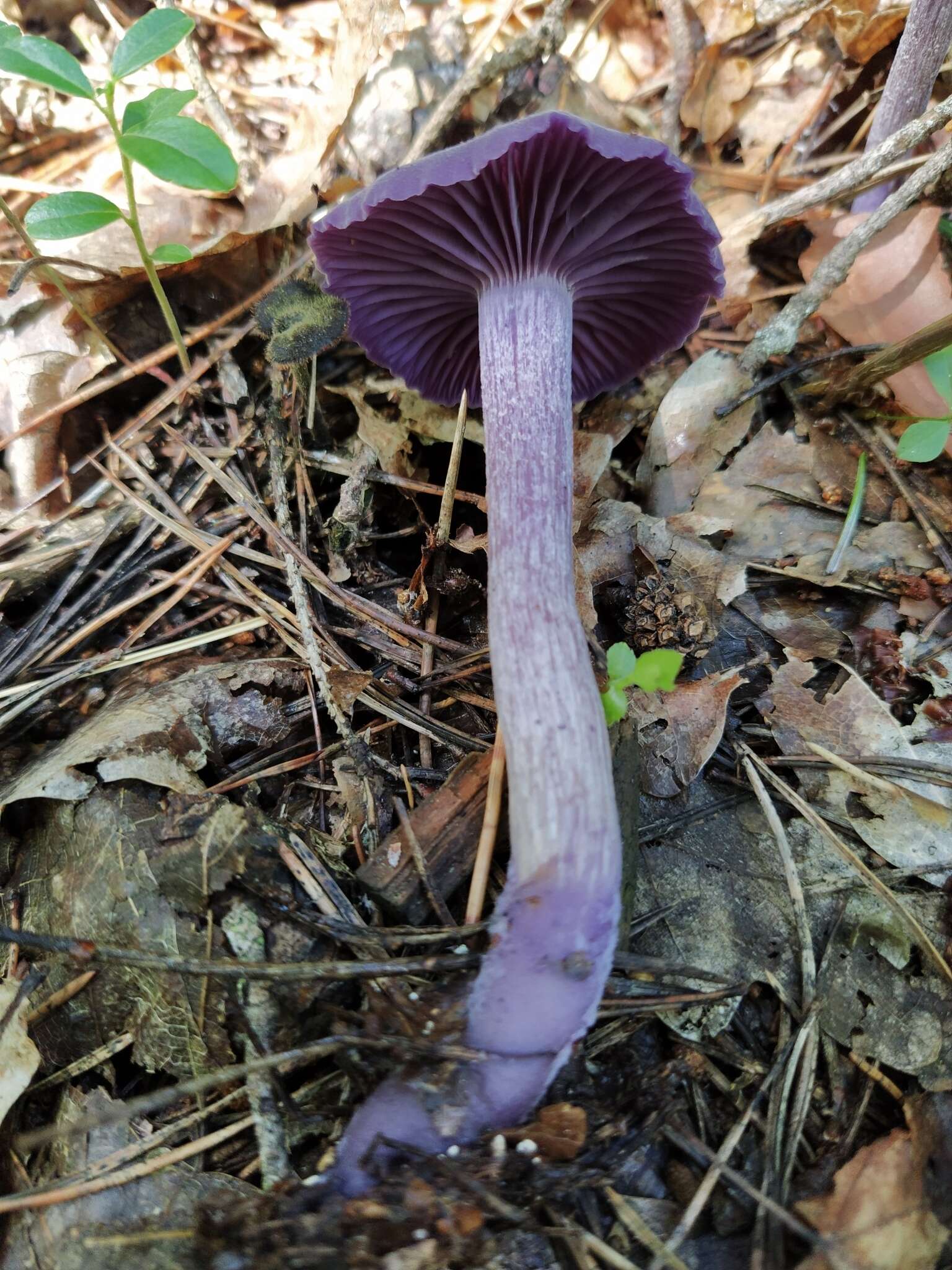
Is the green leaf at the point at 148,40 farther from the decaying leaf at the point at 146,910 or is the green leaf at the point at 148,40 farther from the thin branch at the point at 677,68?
the decaying leaf at the point at 146,910

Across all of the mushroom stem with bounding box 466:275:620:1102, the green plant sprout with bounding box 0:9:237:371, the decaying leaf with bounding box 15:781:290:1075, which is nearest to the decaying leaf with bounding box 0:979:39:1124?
the decaying leaf with bounding box 15:781:290:1075

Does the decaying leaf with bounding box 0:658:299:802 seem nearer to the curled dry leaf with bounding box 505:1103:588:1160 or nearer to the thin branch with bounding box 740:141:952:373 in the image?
the curled dry leaf with bounding box 505:1103:588:1160

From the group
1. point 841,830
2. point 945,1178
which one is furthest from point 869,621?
point 945,1178

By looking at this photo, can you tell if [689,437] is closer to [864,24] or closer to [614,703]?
[614,703]

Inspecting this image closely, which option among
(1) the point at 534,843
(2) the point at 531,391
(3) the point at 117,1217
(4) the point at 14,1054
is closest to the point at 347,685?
(1) the point at 534,843

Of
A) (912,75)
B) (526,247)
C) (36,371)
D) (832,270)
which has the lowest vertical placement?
(832,270)
